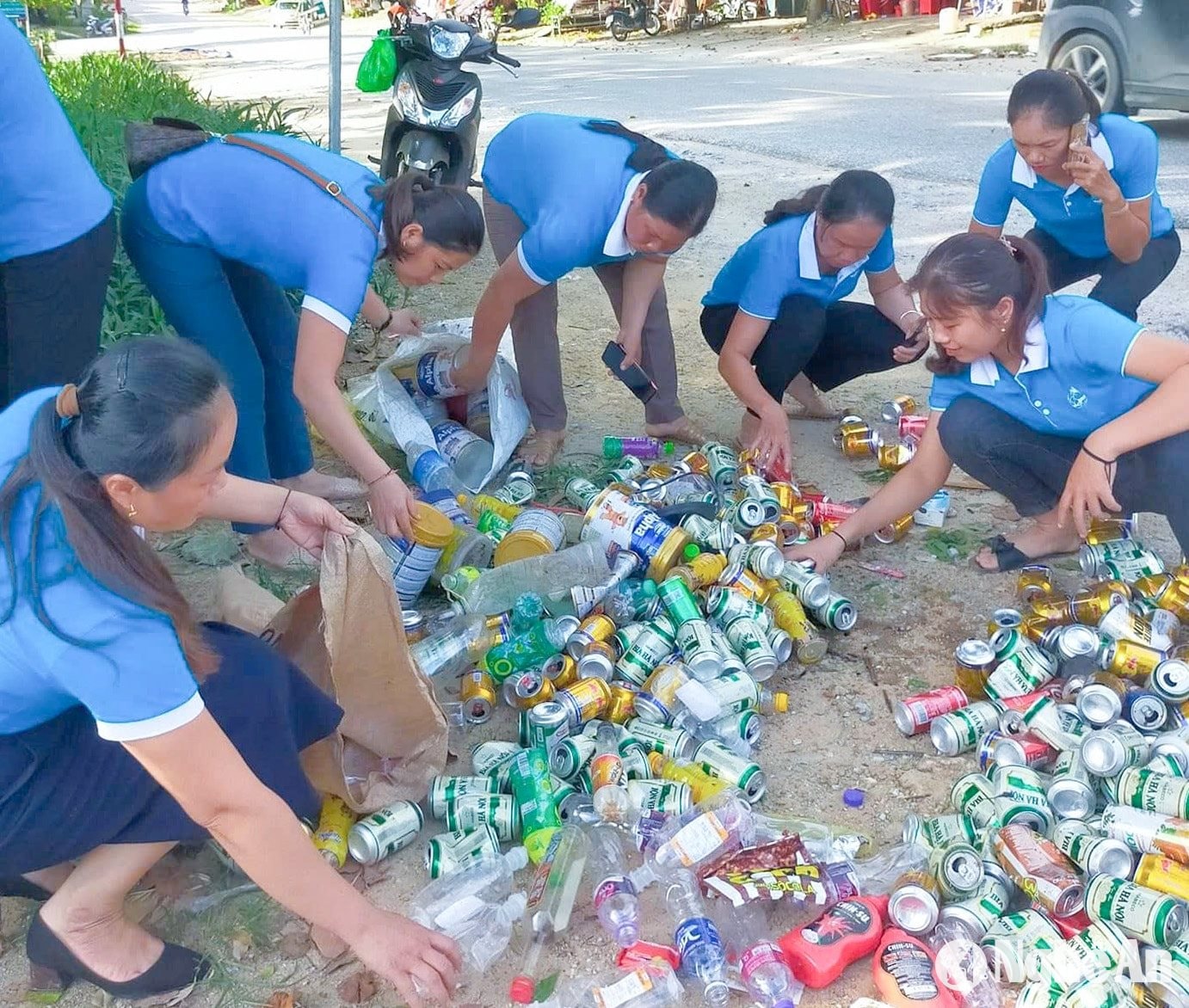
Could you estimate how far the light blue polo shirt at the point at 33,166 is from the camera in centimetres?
256

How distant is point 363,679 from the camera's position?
2.47 metres

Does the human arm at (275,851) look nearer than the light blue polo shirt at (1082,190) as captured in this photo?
Yes

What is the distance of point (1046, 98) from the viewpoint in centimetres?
357

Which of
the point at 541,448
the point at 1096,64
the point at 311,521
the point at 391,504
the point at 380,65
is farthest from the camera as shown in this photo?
the point at 1096,64

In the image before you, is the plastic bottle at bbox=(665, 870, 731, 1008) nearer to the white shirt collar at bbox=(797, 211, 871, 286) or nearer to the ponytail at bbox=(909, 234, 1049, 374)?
the ponytail at bbox=(909, 234, 1049, 374)

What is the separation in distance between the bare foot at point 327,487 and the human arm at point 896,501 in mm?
1502

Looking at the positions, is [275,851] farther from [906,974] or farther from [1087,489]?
[1087,489]

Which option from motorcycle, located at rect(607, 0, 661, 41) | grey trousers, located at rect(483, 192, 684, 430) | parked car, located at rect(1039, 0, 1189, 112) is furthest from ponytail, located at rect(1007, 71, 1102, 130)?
motorcycle, located at rect(607, 0, 661, 41)

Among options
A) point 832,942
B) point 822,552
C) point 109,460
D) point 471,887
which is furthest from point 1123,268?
point 109,460

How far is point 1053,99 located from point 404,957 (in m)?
3.18

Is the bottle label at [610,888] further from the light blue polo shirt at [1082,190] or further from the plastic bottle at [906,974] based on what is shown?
the light blue polo shirt at [1082,190]

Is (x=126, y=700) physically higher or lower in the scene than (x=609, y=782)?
higher

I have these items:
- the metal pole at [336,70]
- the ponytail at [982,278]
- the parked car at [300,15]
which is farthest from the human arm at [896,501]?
the parked car at [300,15]

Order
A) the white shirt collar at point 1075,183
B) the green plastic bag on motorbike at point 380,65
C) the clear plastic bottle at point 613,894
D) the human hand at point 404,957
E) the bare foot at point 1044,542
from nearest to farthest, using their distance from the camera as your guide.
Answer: the human hand at point 404,957 → the clear plastic bottle at point 613,894 → the bare foot at point 1044,542 → the white shirt collar at point 1075,183 → the green plastic bag on motorbike at point 380,65
